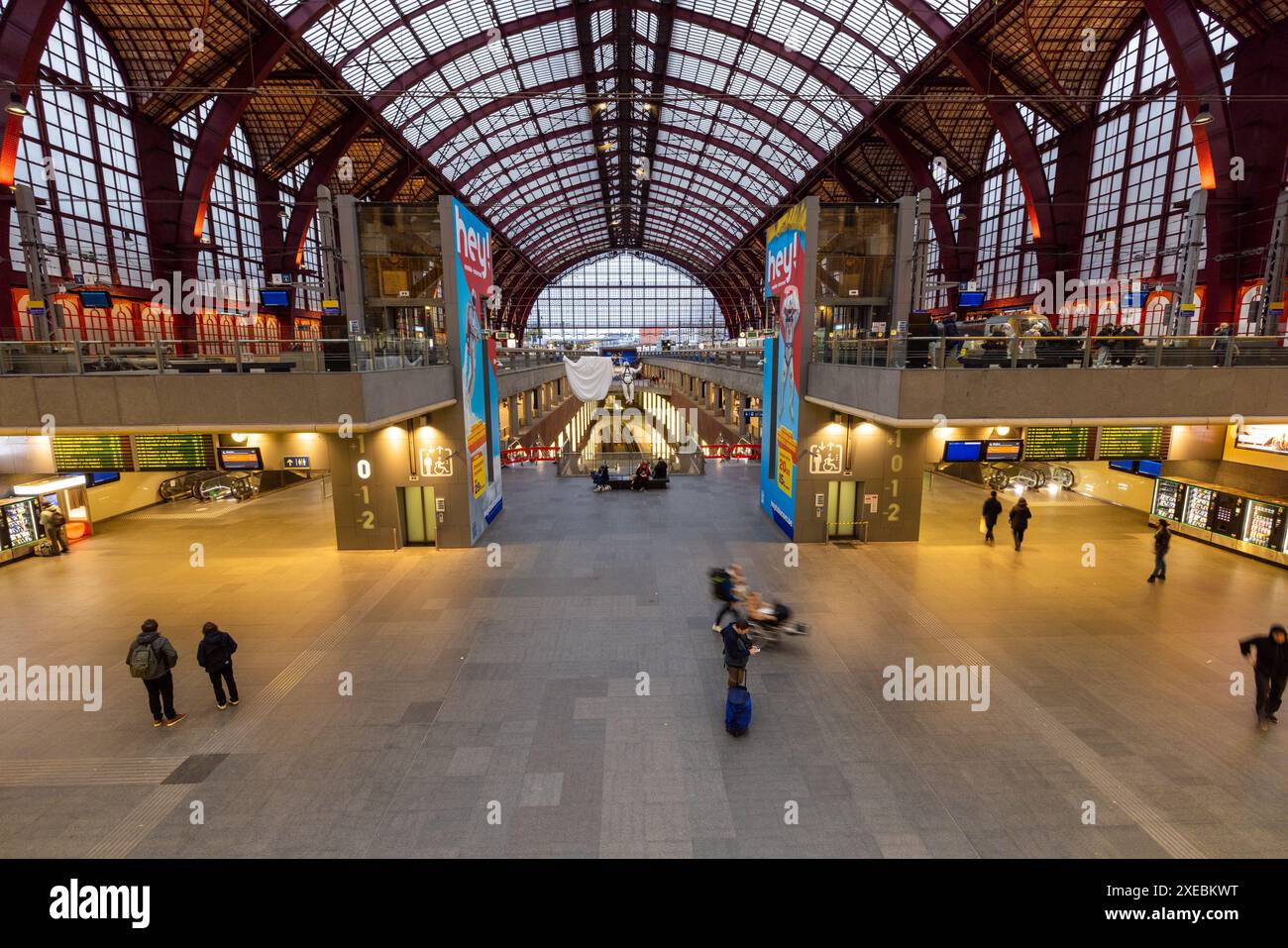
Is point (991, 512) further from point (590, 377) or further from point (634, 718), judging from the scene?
point (590, 377)

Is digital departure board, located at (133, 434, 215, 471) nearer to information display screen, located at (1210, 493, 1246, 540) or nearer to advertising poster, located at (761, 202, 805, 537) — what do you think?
advertising poster, located at (761, 202, 805, 537)

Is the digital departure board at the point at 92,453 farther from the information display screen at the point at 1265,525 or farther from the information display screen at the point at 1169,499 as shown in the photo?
the information display screen at the point at 1169,499

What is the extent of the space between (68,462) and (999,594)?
18148 millimetres

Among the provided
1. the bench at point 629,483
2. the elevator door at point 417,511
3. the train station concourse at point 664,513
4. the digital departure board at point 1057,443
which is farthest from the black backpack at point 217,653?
the digital departure board at point 1057,443

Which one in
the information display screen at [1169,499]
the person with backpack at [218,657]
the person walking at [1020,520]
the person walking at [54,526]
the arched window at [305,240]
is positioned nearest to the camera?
the person with backpack at [218,657]

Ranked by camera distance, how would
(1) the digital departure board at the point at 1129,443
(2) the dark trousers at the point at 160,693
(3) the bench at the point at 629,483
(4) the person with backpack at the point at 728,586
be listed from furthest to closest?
(3) the bench at the point at 629,483 < (1) the digital departure board at the point at 1129,443 < (4) the person with backpack at the point at 728,586 < (2) the dark trousers at the point at 160,693

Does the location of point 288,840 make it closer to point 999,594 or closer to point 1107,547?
point 999,594

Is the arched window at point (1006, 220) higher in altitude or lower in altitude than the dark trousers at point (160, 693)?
higher

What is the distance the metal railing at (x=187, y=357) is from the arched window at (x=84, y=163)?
48.9 ft

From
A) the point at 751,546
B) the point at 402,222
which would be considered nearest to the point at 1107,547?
the point at 751,546

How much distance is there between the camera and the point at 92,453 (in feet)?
39.5

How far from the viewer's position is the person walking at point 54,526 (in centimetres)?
1359

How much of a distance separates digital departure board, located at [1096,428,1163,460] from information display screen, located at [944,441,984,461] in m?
2.62

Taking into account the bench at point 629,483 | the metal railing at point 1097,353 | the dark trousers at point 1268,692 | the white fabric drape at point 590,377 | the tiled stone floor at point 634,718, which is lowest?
the tiled stone floor at point 634,718
